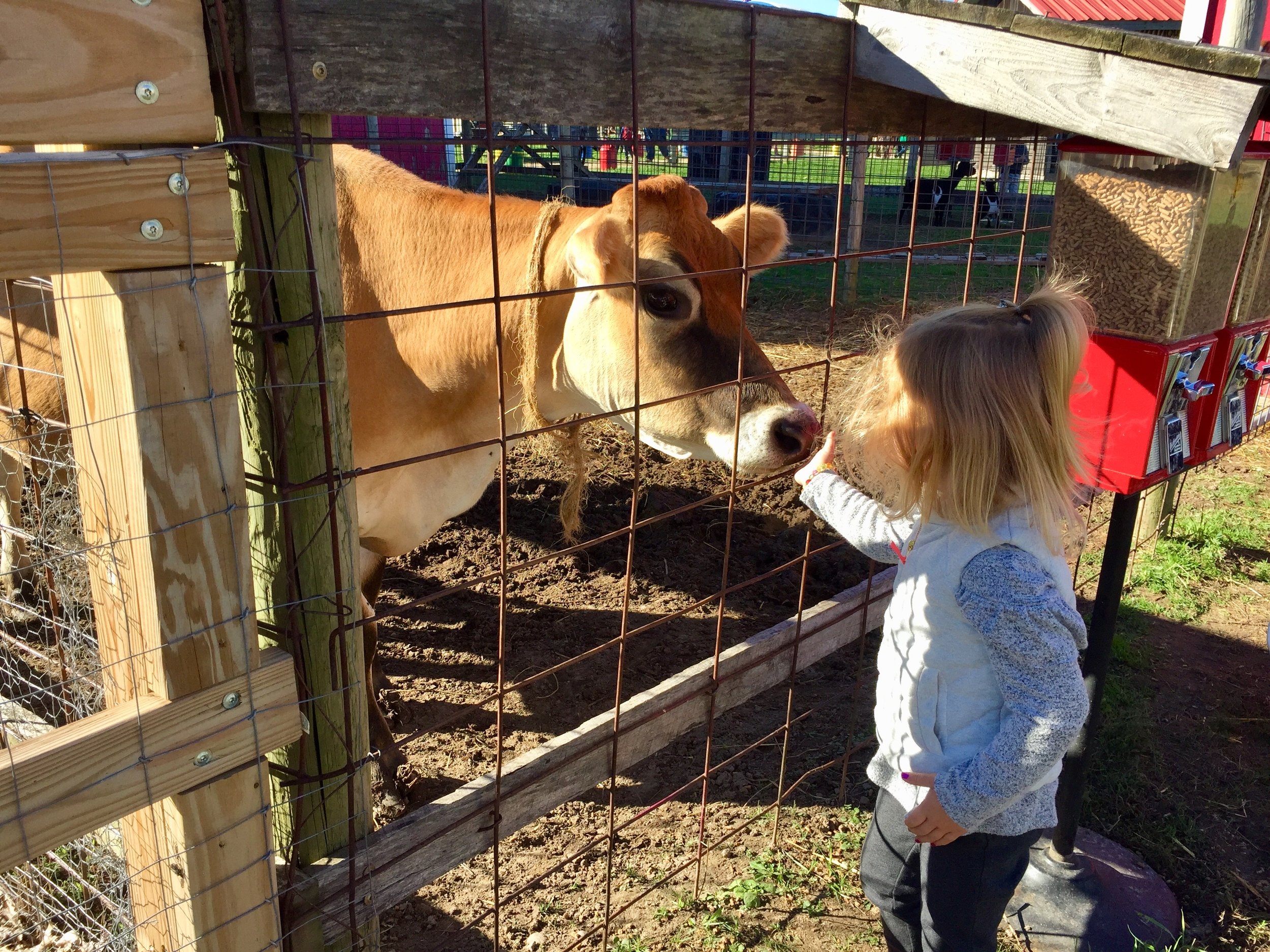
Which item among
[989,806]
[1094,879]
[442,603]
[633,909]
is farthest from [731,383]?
[442,603]

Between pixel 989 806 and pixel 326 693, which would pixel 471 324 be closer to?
pixel 326 693

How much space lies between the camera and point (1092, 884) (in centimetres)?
266

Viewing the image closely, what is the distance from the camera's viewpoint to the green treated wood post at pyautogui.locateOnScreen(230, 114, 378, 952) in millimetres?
1383

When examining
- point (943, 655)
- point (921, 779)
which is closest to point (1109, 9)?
point (943, 655)

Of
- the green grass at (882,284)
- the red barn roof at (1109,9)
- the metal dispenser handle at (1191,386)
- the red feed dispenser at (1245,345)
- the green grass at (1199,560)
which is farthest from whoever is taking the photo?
the red barn roof at (1109,9)

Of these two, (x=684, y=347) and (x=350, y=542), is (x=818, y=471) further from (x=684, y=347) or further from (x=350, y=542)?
(x=350, y=542)

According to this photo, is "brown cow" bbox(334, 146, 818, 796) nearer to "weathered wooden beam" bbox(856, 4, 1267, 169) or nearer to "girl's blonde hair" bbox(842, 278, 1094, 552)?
"weathered wooden beam" bbox(856, 4, 1267, 169)

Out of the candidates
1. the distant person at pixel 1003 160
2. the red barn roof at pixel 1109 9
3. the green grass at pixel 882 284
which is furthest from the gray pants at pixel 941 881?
the red barn roof at pixel 1109 9

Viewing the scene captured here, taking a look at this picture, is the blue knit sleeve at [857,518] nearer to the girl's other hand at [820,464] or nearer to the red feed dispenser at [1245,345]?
the girl's other hand at [820,464]

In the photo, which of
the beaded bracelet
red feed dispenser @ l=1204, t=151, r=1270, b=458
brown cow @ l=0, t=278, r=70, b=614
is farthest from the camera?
brown cow @ l=0, t=278, r=70, b=614

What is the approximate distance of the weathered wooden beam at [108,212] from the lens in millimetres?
1032

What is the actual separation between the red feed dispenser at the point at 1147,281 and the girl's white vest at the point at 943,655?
58 centimetres

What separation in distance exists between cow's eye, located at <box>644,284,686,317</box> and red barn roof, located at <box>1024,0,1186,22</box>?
13.0 metres

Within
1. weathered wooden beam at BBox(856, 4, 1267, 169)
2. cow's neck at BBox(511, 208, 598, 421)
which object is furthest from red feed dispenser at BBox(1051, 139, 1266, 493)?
cow's neck at BBox(511, 208, 598, 421)
